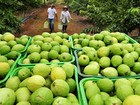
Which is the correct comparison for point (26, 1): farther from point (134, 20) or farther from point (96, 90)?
point (96, 90)

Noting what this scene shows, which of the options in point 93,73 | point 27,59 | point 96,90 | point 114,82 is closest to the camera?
point 96,90

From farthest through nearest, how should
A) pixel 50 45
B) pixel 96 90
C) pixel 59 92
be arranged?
pixel 50 45, pixel 96 90, pixel 59 92

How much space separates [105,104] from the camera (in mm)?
2535

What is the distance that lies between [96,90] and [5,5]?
27.7 ft

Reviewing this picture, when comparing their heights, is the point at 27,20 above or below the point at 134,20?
below

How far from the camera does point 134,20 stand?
7824mm

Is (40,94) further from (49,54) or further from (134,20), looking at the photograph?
(134,20)

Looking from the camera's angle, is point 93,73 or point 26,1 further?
Answer: point 26,1

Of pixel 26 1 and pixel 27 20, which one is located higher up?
pixel 26 1

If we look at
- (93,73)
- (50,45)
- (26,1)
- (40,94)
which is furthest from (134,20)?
(26,1)

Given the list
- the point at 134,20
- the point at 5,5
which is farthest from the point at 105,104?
the point at 5,5

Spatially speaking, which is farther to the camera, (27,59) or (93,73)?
(27,59)

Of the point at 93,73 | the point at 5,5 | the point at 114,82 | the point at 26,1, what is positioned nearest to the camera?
the point at 114,82

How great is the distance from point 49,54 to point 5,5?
7034 mm
